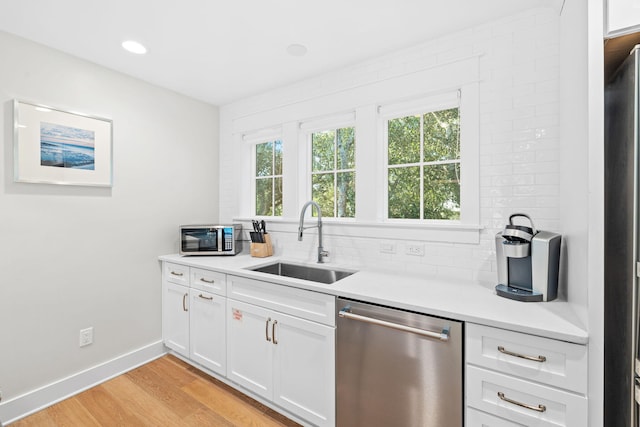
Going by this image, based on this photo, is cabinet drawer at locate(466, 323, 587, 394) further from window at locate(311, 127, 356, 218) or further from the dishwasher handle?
window at locate(311, 127, 356, 218)

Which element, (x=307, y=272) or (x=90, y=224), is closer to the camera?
(x=90, y=224)

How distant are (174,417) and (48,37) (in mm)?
2618

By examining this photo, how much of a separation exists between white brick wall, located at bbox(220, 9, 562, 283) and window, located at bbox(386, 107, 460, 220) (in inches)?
9.1

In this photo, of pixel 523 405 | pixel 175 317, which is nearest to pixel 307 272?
pixel 175 317

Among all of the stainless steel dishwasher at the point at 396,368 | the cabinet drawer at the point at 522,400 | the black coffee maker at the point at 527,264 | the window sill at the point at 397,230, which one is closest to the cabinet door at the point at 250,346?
the stainless steel dishwasher at the point at 396,368

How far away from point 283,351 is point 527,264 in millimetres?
1468

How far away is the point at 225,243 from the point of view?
9.09ft

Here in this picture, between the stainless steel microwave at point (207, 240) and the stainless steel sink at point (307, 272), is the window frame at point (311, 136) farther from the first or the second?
the stainless steel microwave at point (207, 240)

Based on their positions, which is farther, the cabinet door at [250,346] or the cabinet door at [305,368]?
the cabinet door at [250,346]

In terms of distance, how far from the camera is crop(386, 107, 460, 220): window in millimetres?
2089

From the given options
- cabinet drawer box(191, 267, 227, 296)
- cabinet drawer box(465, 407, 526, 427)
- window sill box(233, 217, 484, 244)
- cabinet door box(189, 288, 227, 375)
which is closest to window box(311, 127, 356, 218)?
window sill box(233, 217, 484, 244)

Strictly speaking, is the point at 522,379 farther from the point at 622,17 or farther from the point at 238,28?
the point at 238,28

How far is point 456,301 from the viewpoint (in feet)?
4.82

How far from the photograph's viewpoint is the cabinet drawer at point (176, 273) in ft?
8.34
